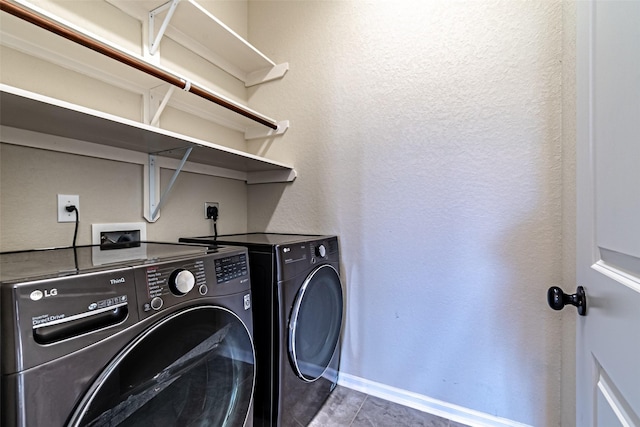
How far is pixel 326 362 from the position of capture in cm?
142

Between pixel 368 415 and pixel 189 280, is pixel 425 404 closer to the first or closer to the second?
pixel 368 415

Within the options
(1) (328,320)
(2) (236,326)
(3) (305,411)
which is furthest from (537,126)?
(3) (305,411)

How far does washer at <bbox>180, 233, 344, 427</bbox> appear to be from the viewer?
3.51 ft

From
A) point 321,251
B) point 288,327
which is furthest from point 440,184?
point 288,327

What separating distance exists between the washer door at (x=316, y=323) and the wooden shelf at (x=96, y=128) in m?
0.76

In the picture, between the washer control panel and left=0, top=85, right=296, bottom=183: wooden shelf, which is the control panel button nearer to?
the washer control panel

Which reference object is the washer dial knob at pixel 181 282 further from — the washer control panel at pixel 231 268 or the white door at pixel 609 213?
the white door at pixel 609 213

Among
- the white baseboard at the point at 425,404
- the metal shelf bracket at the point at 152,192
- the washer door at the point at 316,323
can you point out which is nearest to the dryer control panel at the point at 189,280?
the washer door at the point at 316,323

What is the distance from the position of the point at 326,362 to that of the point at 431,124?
140 cm

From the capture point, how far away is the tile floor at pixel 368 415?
4.30 ft

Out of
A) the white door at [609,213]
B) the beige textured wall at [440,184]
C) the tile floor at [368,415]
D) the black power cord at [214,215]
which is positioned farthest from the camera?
the black power cord at [214,215]

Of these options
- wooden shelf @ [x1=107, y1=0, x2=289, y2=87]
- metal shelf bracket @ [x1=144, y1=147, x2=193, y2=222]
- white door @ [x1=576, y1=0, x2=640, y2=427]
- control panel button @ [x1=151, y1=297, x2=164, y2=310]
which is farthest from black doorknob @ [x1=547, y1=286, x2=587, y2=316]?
wooden shelf @ [x1=107, y1=0, x2=289, y2=87]

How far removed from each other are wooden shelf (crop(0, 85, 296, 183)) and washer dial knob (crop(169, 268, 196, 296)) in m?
0.58

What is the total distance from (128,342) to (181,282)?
0.17 meters
